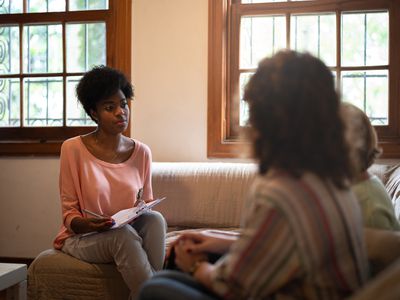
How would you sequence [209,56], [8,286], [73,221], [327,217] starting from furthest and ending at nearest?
1. [209,56]
2. [73,221]
3. [8,286]
4. [327,217]

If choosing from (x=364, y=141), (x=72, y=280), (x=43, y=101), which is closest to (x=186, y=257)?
(x=364, y=141)

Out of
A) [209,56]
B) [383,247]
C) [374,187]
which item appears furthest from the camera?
[209,56]

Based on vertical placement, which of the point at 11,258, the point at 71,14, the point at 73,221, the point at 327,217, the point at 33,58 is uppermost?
the point at 71,14

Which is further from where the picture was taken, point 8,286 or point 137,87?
point 137,87

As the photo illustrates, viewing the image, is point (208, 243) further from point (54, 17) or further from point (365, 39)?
point (54, 17)

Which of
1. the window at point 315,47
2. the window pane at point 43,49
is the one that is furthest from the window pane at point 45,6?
the window at point 315,47

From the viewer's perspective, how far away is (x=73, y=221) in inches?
83.6

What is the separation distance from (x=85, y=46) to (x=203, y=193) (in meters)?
1.38

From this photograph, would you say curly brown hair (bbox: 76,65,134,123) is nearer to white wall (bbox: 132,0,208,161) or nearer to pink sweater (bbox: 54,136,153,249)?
pink sweater (bbox: 54,136,153,249)

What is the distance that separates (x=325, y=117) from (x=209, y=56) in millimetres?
2224

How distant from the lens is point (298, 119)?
91 cm

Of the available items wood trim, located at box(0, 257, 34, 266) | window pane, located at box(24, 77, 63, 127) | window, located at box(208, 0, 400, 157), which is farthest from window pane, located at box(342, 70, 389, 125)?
wood trim, located at box(0, 257, 34, 266)

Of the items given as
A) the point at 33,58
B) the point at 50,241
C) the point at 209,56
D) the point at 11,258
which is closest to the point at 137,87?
the point at 209,56

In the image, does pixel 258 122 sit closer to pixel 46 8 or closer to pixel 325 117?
pixel 325 117
